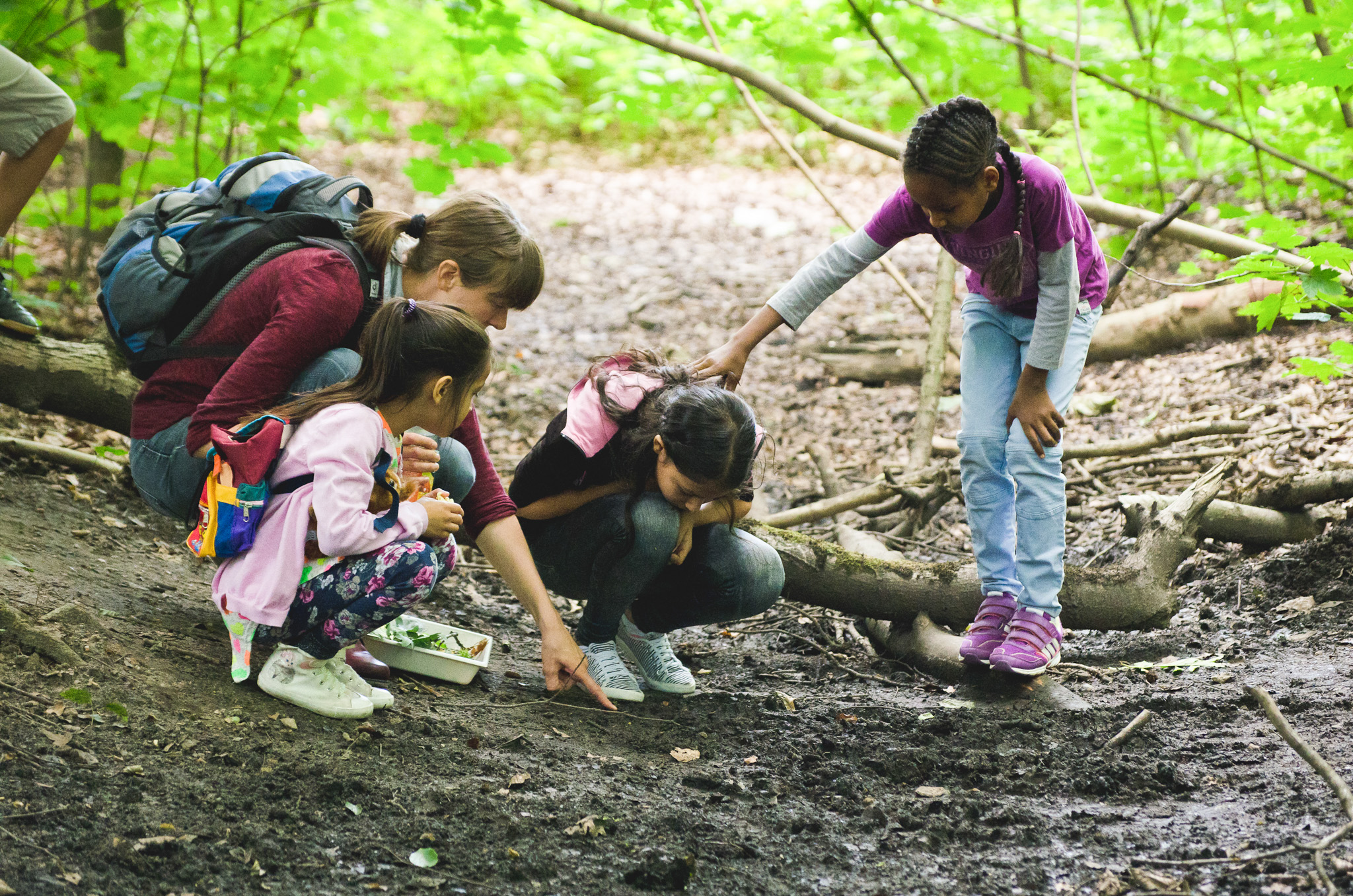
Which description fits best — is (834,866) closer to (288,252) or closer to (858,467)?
(288,252)

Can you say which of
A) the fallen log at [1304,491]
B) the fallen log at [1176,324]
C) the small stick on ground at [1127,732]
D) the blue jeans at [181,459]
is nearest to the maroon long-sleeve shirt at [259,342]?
the blue jeans at [181,459]

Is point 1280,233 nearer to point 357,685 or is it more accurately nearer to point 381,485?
point 381,485

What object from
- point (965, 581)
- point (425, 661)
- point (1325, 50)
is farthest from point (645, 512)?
point (1325, 50)

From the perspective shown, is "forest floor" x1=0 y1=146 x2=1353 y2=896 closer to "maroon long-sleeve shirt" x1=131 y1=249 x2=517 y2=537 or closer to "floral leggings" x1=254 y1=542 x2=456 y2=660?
"floral leggings" x1=254 y1=542 x2=456 y2=660

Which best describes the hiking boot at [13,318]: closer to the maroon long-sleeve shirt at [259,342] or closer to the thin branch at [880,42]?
the maroon long-sleeve shirt at [259,342]

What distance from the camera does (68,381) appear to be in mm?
2996

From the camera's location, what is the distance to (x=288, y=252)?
2260 mm

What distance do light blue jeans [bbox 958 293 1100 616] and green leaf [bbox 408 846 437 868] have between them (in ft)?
5.20

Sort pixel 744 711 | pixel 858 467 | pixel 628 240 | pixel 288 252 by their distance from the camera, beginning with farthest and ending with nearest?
pixel 628 240 < pixel 858 467 < pixel 744 711 < pixel 288 252

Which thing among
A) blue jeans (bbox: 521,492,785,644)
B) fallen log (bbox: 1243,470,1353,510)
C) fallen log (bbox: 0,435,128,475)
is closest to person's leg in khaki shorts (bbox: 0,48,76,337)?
fallen log (bbox: 0,435,128,475)

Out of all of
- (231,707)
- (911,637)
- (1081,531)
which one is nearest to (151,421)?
(231,707)

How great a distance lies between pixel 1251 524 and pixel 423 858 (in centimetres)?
275

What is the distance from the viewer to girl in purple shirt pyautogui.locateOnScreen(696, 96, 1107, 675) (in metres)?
2.28

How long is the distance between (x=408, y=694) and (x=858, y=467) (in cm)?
268
